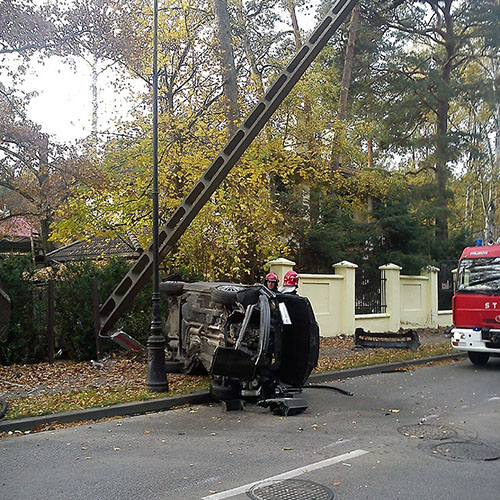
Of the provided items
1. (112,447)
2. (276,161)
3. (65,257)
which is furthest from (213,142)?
(65,257)

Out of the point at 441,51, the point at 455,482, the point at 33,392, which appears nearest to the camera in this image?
Answer: the point at 455,482

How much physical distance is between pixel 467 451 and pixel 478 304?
6876 millimetres

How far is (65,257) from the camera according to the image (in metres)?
29.3

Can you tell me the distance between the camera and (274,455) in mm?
6375

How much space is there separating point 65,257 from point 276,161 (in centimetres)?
1648

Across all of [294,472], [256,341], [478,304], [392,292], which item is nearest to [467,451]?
[294,472]

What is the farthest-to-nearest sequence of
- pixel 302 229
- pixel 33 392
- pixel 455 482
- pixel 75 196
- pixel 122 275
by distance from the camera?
pixel 302 229 < pixel 75 196 < pixel 122 275 < pixel 33 392 < pixel 455 482

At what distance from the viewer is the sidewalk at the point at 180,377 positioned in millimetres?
7758

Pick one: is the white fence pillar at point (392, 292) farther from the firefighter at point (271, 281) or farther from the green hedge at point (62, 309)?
the firefighter at point (271, 281)

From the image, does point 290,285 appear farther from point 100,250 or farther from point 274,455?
point 100,250

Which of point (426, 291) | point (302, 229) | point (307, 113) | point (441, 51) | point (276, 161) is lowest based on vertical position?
point (426, 291)

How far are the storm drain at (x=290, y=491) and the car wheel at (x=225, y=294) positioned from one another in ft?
12.1

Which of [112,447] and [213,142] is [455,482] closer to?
[112,447]

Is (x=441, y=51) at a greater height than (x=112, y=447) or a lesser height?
greater
